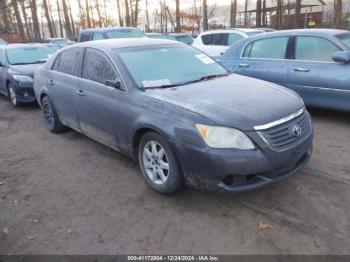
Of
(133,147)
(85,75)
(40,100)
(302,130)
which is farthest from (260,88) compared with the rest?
(40,100)

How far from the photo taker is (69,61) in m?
5.38

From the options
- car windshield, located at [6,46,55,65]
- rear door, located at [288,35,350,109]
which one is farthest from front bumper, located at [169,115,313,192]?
car windshield, located at [6,46,55,65]

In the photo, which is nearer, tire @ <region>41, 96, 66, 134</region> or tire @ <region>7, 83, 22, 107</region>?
tire @ <region>41, 96, 66, 134</region>

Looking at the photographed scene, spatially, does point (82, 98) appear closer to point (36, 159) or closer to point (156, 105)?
point (36, 159)

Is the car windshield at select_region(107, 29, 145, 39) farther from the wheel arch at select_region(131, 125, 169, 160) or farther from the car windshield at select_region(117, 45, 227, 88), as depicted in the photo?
the wheel arch at select_region(131, 125, 169, 160)

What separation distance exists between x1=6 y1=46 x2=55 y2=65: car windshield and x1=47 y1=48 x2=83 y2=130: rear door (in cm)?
375

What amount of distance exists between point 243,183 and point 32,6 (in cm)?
3605

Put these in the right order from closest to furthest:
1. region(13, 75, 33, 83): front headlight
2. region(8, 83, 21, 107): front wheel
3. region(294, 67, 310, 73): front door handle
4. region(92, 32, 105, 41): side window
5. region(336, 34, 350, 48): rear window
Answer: region(336, 34, 350, 48): rear window < region(294, 67, 310, 73): front door handle < region(13, 75, 33, 83): front headlight < region(8, 83, 21, 107): front wheel < region(92, 32, 105, 41): side window

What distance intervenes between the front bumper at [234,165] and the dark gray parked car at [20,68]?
606 cm

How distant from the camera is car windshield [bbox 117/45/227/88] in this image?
4.13 metres

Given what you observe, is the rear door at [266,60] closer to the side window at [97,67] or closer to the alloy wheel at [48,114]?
the side window at [97,67]

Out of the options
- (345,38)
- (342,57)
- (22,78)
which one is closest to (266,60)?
(345,38)

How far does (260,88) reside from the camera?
4066 millimetres

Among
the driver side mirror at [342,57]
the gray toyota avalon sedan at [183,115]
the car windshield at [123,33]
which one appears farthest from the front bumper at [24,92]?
the driver side mirror at [342,57]
